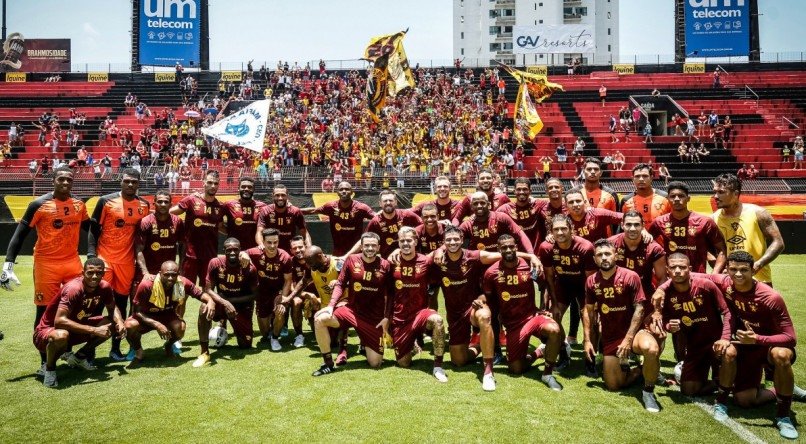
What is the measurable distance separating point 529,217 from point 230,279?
4540mm

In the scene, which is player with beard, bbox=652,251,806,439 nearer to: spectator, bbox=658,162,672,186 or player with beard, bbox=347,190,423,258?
player with beard, bbox=347,190,423,258

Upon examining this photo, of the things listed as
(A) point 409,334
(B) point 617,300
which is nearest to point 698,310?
(B) point 617,300

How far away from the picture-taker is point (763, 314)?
18.9 feet

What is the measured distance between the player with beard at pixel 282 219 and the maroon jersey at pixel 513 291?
349 centimetres

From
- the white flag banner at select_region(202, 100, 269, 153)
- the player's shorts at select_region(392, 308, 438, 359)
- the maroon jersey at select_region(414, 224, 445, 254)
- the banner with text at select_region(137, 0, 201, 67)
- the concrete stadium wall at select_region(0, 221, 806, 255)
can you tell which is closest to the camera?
the player's shorts at select_region(392, 308, 438, 359)

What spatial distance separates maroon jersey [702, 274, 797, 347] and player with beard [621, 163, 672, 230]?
2.28 metres

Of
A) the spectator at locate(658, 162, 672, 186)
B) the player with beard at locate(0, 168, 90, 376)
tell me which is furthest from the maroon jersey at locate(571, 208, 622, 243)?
the spectator at locate(658, 162, 672, 186)

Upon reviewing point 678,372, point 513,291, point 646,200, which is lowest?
point 678,372

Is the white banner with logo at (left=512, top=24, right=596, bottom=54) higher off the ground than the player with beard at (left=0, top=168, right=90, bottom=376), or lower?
higher

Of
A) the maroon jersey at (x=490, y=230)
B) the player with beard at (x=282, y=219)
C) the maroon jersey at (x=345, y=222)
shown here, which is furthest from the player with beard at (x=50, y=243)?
the maroon jersey at (x=490, y=230)

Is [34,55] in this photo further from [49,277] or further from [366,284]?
[366,284]

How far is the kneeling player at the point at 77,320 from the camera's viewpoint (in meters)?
6.73

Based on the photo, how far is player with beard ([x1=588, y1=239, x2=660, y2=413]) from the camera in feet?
20.5

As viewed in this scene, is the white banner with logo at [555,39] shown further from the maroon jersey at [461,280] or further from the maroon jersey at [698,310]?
the maroon jersey at [698,310]
